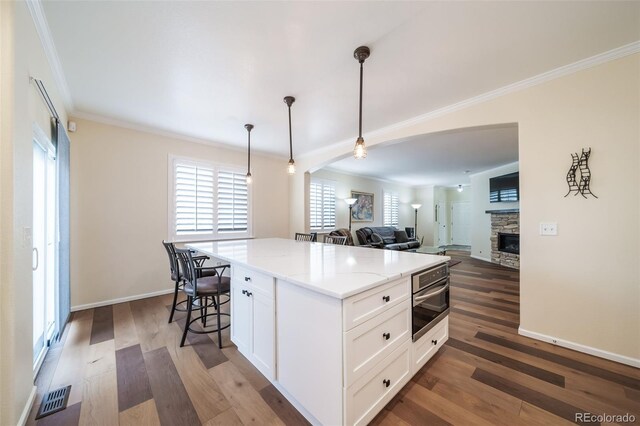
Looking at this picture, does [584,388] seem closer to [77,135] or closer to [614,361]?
[614,361]

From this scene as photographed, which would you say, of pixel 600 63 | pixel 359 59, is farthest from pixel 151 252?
pixel 600 63

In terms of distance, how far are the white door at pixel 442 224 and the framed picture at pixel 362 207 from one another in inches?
156

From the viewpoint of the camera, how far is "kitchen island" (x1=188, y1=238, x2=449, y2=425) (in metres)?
1.22

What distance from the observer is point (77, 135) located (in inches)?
124

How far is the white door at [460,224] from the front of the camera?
32.3 feet

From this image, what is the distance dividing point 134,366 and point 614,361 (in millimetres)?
4073

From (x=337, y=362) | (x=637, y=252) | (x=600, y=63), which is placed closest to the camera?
(x=337, y=362)

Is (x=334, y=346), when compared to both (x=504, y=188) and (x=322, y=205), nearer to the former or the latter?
(x=322, y=205)

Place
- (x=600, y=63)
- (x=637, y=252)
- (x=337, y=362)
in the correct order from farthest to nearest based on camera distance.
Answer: (x=600, y=63)
(x=637, y=252)
(x=337, y=362)

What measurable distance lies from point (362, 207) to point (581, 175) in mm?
5477

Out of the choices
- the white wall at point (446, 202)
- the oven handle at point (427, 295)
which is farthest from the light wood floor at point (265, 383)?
the white wall at point (446, 202)

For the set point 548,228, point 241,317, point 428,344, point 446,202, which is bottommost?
point 428,344

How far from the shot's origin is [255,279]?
1.83 m

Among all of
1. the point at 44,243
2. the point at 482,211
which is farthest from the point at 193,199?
the point at 482,211
